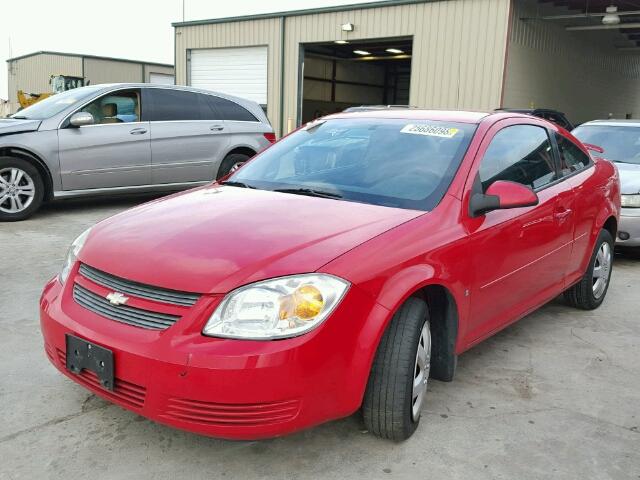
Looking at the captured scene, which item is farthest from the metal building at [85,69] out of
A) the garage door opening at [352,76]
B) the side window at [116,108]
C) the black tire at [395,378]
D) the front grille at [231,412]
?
the front grille at [231,412]

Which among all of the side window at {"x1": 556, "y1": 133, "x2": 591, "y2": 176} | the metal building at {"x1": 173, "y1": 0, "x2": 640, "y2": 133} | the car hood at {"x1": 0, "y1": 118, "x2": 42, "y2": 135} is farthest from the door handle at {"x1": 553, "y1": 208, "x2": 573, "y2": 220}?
the metal building at {"x1": 173, "y1": 0, "x2": 640, "y2": 133}

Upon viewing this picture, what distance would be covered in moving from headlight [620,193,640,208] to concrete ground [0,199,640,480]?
8.61 feet

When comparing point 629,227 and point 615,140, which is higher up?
point 615,140

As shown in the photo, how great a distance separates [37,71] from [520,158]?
43252mm

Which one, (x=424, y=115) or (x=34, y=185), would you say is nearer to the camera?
(x=424, y=115)

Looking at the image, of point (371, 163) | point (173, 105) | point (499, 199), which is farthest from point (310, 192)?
point (173, 105)

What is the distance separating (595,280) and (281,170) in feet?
8.71

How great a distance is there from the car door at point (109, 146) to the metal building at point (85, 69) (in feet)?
100

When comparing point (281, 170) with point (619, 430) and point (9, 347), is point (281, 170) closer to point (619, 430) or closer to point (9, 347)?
point (9, 347)

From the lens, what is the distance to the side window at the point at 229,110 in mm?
8828

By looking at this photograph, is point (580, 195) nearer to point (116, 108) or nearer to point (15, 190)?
point (116, 108)

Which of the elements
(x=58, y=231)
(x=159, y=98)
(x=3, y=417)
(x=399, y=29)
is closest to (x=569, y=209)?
(x=3, y=417)

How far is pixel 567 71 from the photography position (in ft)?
62.5

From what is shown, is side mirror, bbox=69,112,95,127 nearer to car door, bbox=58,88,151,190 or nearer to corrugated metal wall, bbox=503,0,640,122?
car door, bbox=58,88,151,190
